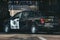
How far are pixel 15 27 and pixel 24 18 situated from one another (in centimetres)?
74

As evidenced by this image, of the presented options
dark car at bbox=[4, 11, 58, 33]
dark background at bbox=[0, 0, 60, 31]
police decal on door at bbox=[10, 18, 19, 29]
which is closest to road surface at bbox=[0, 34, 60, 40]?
dark car at bbox=[4, 11, 58, 33]

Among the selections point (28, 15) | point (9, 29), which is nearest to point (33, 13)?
point (28, 15)

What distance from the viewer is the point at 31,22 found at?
2248 cm

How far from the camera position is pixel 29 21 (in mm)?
22469

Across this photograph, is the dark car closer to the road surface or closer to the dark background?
the dark background

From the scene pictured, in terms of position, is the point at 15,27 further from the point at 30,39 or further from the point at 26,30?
the point at 30,39

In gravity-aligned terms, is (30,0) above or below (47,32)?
above

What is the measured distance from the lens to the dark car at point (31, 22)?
22297 mm

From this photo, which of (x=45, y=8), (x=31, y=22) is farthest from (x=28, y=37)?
(x=45, y=8)

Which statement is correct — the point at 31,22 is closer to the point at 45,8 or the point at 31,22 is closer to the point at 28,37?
the point at 45,8

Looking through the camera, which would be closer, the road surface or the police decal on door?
the road surface

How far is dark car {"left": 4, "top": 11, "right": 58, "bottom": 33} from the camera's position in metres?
22.3

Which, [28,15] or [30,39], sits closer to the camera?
[30,39]

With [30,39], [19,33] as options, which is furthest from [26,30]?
[30,39]
